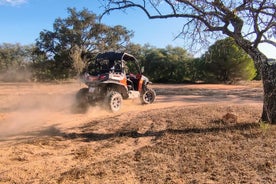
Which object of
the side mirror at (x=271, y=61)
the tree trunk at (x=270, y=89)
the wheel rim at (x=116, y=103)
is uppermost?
the side mirror at (x=271, y=61)

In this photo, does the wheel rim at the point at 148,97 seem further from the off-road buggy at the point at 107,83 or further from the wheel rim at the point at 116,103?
the wheel rim at the point at 116,103

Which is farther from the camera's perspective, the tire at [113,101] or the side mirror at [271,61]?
the tire at [113,101]

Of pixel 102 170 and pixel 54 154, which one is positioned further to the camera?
pixel 54 154

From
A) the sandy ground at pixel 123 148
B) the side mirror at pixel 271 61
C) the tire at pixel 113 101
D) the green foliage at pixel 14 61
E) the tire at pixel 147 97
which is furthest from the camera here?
the green foliage at pixel 14 61

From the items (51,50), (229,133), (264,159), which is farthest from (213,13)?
(51,50)

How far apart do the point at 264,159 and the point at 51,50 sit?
3355cm

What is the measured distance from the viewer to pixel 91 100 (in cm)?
1141

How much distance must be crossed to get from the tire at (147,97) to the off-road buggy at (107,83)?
0.85 metres

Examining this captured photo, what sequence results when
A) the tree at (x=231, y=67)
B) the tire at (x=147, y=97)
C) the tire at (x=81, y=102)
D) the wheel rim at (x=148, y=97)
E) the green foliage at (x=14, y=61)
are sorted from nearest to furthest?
the tire at (x=81, y=102) < the tire at (x=147, y=97) < the wheel rim at (x=148, y=97) < the tree at (x=231, y=67) < the green foliage at (x=14, y=61)

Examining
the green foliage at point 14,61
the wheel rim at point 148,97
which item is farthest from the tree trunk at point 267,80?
the green foliage at point 14,61

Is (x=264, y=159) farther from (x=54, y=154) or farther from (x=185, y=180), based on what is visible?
(x=54, y=154)

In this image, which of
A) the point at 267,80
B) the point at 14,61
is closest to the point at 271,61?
the point at 267,80

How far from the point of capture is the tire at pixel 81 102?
1149cm

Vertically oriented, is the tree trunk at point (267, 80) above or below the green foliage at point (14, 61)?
below
